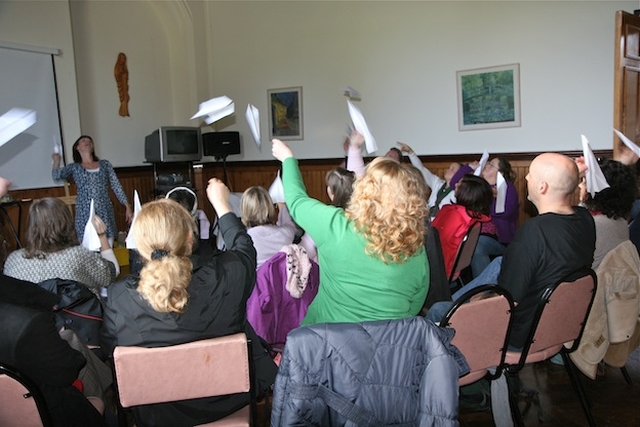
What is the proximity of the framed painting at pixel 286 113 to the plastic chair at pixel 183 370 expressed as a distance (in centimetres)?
719

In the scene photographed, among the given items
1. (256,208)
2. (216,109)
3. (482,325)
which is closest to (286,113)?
(256,208)

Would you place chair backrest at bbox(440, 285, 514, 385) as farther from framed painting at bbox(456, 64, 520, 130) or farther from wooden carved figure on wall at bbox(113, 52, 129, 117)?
wooden carved figure on wall at bbox(113, 52, 129, 117)

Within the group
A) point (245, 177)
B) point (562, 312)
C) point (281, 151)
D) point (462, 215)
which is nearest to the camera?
point (281, 151)

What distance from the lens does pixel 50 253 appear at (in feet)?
8.66

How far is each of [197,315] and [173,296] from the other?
0.41ft

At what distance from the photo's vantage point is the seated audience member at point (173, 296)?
1736mm

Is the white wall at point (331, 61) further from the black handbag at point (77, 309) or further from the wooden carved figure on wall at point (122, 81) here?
the black handbag at point (77, 309)

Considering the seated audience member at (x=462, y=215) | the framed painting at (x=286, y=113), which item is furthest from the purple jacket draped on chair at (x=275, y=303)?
the framed painting at (x=286, y=113)

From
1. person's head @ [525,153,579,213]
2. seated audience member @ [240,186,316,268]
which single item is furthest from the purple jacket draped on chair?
person's head @ [525,153,579,213]

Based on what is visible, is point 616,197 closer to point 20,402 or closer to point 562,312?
point 562,312

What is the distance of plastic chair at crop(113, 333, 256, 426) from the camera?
1731 millimetres

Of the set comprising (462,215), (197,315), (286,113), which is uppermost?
(286,113)

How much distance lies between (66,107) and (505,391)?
6.47 metres

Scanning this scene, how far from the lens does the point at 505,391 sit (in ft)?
7.82
